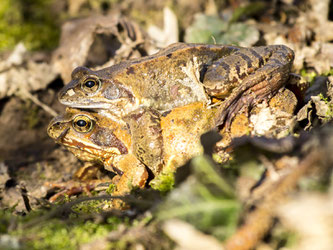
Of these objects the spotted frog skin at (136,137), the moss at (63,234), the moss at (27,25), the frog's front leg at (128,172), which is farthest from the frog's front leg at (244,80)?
the moss at (27,25)

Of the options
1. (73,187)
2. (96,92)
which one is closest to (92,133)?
(96,92)

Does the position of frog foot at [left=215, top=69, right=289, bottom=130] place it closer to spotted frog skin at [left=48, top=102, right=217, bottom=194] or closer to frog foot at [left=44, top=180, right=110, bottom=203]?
spotted frog skin at [left=48, top=102, right=217, bottom=194]

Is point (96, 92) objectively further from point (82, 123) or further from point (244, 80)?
point (244, 80)

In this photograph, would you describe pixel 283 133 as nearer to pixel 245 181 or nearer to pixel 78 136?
pixel 245 181

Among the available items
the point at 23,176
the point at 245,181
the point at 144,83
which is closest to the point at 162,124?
the point at 144,83

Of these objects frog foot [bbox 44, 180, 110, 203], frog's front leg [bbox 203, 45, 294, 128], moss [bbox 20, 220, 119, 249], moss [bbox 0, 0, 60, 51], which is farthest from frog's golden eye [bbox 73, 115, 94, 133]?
moss [bbox 0, 0, 60, 51]
